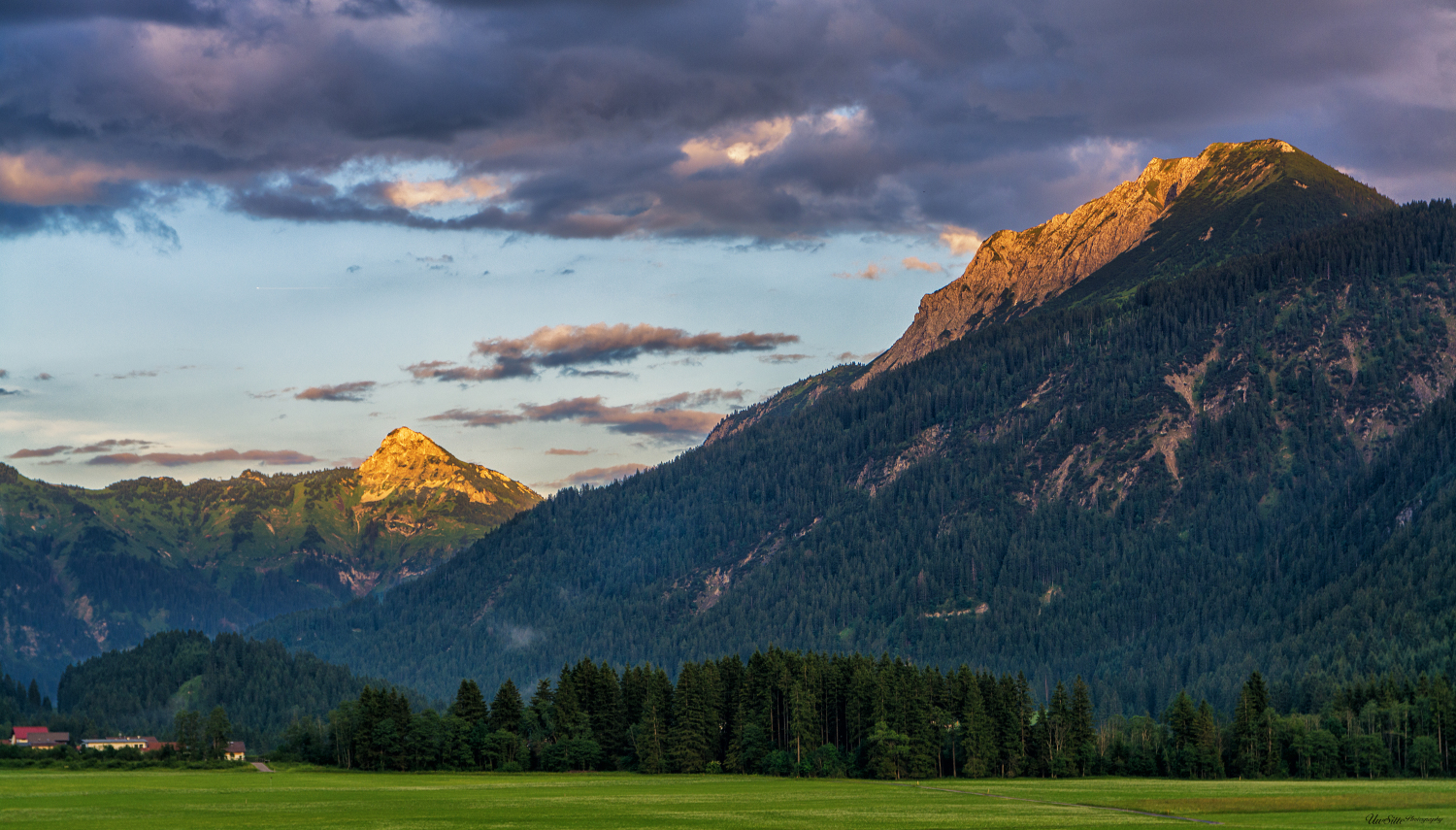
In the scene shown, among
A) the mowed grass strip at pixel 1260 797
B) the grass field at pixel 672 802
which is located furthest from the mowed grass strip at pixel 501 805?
the mowed grass strip at pixel 1260 797

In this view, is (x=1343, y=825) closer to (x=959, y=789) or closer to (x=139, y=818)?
(x=959, y=789)

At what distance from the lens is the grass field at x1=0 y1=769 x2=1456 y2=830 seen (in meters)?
106

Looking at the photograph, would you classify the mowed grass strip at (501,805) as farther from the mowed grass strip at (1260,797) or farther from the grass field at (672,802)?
the mowed grass strip at (1260,797)

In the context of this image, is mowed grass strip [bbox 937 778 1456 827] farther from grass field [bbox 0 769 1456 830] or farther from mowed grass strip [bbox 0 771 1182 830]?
mowed grass strip [bbox 0 771 1182 830]

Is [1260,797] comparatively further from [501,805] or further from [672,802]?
[501,805]

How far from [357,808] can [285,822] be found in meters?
15.7

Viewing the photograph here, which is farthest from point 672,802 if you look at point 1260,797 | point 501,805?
point 1260,797

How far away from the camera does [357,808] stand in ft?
387

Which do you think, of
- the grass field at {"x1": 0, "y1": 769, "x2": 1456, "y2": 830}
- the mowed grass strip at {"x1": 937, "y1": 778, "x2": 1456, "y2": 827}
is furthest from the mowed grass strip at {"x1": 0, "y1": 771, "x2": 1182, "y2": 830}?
the mowed grass strip at {"x1": 937, "y1": 778, "x2": 1456, "y2": 827}

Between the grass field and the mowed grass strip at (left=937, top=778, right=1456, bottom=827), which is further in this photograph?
the mowed grass strip at (left=937, top=778, right=1456, bottom=827)

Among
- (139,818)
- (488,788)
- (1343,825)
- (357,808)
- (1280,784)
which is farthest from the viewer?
(1280,784)

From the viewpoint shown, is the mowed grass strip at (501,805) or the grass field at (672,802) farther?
the grass field at (672,802)

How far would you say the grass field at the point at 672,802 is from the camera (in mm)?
105625

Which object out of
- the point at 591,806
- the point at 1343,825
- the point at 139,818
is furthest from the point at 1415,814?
the point at 139,818
